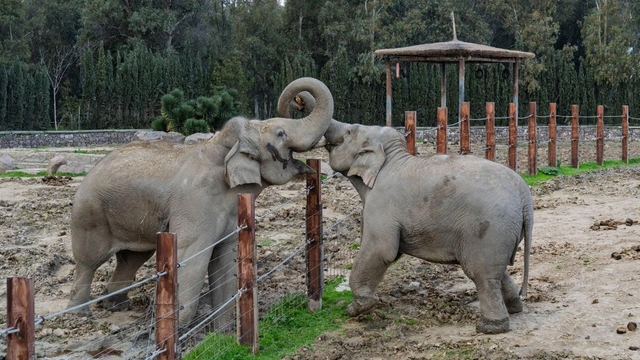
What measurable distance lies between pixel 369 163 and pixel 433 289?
1525 millimetres

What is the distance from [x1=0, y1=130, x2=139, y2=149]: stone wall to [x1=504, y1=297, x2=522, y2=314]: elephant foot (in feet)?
81.7

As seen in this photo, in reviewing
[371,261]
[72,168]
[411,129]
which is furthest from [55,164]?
[371,261]


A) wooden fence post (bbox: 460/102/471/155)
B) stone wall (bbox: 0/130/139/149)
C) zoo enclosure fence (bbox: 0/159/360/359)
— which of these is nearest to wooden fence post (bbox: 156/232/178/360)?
zoo enclosure fence (bbox: 0/159/360/359)

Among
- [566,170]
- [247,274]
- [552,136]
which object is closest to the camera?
[247,274]

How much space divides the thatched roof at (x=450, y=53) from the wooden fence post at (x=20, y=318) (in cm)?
1740

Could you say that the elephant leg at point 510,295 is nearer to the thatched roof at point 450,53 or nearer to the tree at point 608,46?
the thatched roof at point 450,53

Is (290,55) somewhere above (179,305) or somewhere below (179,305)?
above

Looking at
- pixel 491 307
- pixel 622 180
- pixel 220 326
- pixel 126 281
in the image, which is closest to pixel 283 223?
pixel 126 281

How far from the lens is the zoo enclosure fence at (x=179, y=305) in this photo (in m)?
3.80

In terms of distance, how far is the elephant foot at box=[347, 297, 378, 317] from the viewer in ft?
23.4

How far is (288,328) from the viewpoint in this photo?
704 centimetres

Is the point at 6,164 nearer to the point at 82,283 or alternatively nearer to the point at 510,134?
the point at 510,134

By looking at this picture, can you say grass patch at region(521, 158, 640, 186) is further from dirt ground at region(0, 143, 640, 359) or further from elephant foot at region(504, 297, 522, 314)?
elephant foot at region(504, 297, 522, 314)

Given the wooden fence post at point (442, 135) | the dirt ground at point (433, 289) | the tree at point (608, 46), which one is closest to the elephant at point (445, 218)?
the dirt ground at point (433, 289)
